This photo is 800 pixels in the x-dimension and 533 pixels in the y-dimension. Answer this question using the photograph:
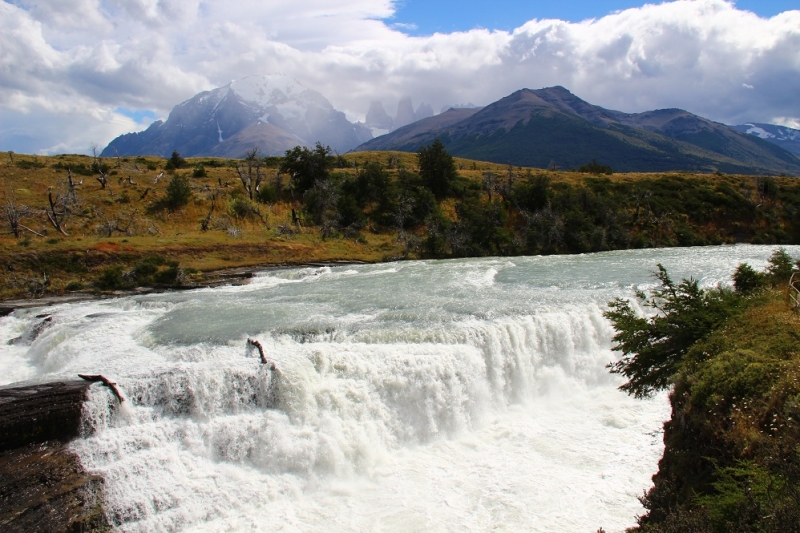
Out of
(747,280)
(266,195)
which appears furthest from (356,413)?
(266,195)

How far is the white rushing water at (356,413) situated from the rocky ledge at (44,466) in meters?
0.36

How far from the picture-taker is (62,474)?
9.86m

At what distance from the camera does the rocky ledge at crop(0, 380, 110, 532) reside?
895 cm

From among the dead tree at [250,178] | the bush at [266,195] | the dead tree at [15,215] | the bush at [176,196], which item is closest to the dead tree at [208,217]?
the bush at [176,196]

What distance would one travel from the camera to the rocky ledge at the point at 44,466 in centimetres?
895

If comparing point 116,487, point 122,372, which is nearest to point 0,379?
point 122,372

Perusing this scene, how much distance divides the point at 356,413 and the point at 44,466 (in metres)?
7.03

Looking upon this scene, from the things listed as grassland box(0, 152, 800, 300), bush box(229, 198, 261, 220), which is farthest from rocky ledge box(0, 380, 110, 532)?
bush box(229, 198, 261, 220)

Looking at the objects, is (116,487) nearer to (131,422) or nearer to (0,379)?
(131,422)

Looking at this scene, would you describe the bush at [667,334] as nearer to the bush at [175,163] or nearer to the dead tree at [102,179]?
the dead tree at [102,179]

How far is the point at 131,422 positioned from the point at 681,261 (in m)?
32.7

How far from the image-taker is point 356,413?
13.1 m

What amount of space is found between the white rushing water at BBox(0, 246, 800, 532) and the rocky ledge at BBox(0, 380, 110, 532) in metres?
0.36

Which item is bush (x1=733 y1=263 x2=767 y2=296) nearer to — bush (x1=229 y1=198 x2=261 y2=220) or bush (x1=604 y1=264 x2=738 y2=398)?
bush (x1=604 y1=264 x2=738 y2=398)
